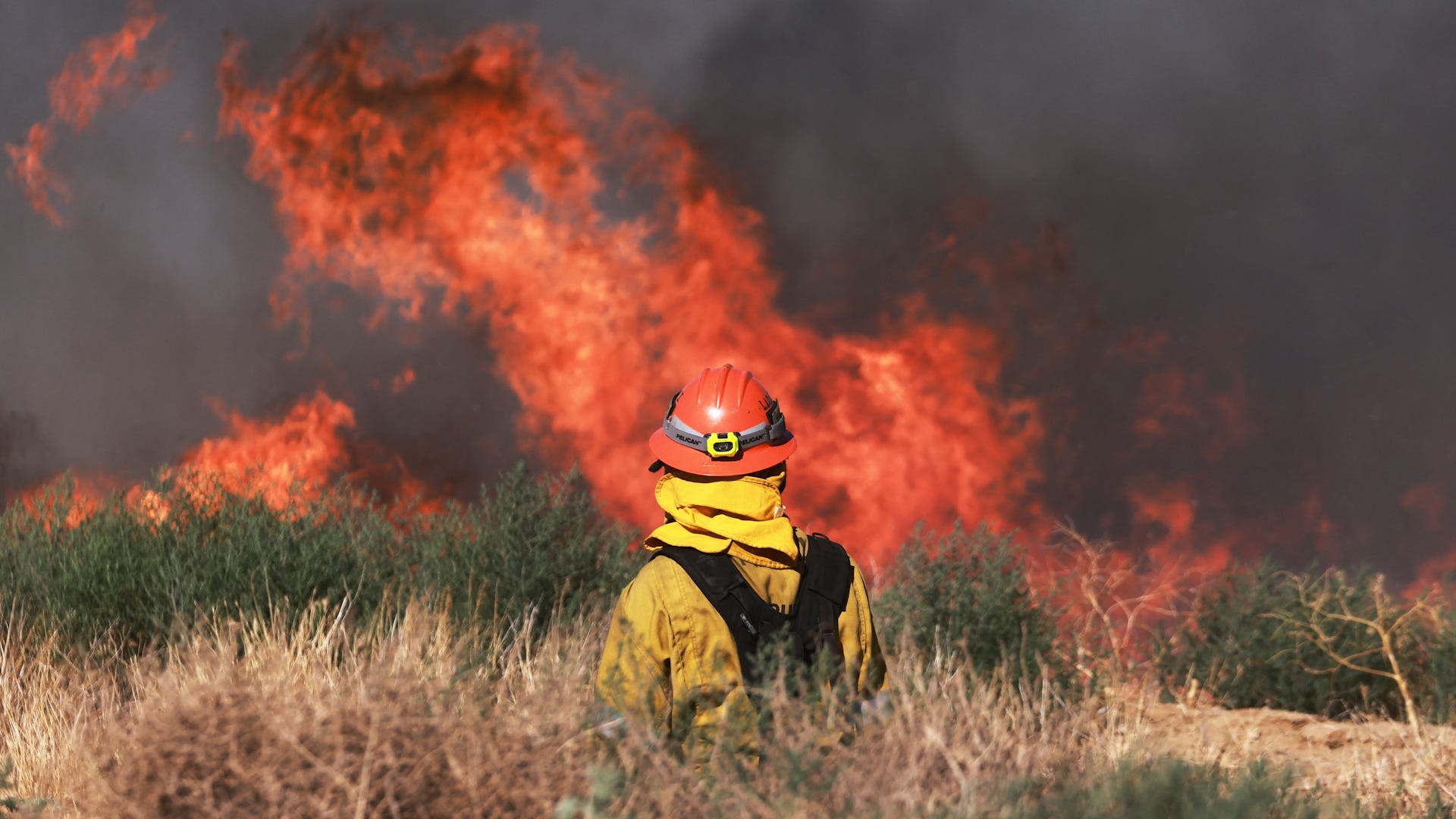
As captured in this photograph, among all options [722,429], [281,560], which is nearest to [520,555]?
[281,560]

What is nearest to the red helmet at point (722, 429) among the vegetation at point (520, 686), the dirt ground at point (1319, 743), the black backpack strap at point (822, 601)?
the black backpack strap at point (822, 601)

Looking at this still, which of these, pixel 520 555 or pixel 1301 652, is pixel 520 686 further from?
pixel 1301 652

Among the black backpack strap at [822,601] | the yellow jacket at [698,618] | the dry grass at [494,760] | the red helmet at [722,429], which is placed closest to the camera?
the dry grass at [494,760]

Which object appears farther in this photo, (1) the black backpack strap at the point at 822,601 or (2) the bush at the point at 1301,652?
(2) the bush at the point at 1301,652

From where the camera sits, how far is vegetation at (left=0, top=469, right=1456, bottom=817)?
12.2 ft

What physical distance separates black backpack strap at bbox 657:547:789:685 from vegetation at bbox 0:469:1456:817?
1.17ft

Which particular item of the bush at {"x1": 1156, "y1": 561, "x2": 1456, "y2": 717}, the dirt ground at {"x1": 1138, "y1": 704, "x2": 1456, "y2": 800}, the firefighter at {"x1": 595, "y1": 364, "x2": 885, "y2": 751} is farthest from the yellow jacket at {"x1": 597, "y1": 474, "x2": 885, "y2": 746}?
the bush at {"x1": 1156, "y1": 561, "x2": 1456, "y2": 717}

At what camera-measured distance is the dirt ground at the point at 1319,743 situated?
713 cm

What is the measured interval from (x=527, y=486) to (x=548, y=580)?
0.96m

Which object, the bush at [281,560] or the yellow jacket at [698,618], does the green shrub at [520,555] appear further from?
the yellow jacket at [698,618]

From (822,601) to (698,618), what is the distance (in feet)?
1.90

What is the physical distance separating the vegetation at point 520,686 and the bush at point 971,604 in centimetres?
3

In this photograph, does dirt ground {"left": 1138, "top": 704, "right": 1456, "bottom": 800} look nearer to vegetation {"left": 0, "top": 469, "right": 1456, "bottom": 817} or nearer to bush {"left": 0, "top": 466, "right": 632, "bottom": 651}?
vegetation {"left": 0, "top": 469, "right": 1456, "bottom": 817}

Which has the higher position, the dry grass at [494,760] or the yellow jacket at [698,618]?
the yellow jacket at [698,618]
